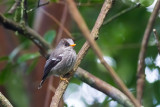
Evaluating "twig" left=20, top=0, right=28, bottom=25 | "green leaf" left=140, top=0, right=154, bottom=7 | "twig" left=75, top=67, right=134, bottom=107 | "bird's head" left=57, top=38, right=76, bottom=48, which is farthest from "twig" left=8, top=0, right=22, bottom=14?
"green leaf" left=140, top=0, right=154, bottom=7

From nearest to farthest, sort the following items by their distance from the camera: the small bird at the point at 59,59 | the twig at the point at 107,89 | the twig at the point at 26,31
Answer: the twig at the point at 107,89
the twig at the point at 26,31
the small bird at the point at 59,59

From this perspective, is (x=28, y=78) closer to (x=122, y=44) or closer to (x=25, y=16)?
(x=122, y=44)

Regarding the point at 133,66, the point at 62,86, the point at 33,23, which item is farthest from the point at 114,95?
the point at 33,23

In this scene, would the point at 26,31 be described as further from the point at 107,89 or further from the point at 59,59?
the point at 107,89

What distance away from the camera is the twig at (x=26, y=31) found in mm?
3664

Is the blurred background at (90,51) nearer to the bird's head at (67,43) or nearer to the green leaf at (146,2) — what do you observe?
the bird's head at (67,43)

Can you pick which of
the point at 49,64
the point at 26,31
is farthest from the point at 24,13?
the point at 49,64

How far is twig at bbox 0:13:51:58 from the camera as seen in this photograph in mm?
3664

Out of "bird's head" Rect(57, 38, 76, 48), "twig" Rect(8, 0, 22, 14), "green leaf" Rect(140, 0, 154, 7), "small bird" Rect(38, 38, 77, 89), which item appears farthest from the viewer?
"bird's head" Rect(57, 38, 76, 48)

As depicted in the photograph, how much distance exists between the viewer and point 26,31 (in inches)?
154

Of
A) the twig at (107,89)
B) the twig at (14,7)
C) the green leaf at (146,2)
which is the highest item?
the green leaf at (146,2)

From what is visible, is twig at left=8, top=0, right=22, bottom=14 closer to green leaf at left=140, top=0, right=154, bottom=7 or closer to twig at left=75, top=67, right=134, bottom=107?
twig at left=75, top=67, right=134, bottom=107

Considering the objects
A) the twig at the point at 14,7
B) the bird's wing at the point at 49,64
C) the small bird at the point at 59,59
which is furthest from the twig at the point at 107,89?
the twig at the point at 14,7

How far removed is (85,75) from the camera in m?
3.43
